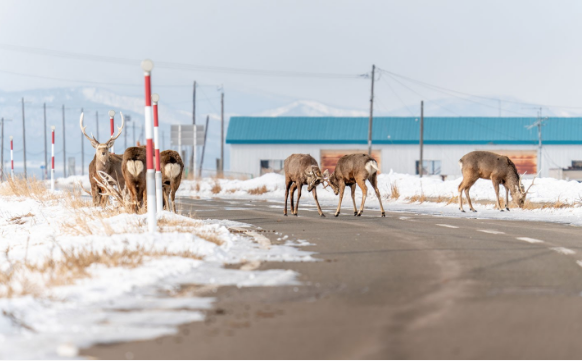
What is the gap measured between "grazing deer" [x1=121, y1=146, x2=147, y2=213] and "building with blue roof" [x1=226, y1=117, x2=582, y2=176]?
50696 millimetres

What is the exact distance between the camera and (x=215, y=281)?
7434 mm

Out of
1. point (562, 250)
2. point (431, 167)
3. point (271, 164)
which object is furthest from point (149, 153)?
point (431, 167)

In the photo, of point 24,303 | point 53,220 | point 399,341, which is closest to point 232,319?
point 399,341

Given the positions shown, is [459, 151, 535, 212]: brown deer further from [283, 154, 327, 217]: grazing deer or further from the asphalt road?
the asphalt road

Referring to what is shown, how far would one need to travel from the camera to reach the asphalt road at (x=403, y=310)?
490cm

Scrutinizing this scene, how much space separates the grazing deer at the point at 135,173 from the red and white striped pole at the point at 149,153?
3846 mm

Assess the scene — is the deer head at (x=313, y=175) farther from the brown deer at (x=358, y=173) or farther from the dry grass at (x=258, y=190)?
the dry grass at (x=258, y=190)

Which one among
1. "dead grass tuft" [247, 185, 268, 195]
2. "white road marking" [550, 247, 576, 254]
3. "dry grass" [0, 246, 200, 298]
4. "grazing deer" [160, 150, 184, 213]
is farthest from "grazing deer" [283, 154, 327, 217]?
"dead grass tuft" [247, 185, 268, 195]

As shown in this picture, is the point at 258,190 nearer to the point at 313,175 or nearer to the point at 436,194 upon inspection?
the point at 436,194

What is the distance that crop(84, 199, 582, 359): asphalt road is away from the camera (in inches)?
193

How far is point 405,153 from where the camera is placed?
66.9m

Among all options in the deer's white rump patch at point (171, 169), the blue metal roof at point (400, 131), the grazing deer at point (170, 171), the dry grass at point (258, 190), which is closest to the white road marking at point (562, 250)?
the grazing deer at point (170, 171)

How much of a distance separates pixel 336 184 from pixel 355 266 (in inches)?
469

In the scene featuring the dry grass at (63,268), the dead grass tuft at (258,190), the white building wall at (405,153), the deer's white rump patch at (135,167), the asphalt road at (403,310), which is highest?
the white building wall at (405,153)
